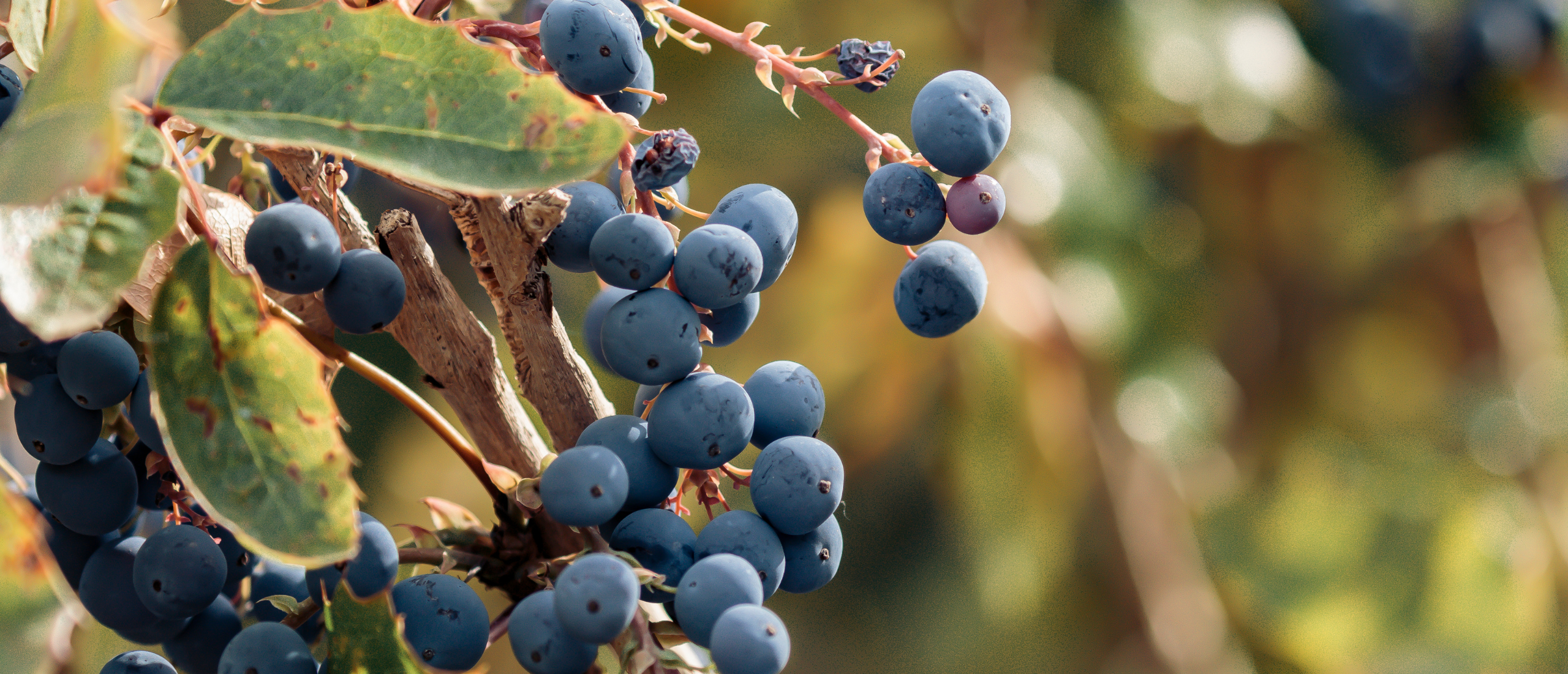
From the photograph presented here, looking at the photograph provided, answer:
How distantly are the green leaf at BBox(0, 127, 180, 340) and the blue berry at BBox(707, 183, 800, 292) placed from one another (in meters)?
0.12

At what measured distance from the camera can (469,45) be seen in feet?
0.62

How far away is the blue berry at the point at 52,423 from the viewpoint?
0.78ft

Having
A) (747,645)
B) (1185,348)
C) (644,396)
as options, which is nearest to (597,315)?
(644,396)

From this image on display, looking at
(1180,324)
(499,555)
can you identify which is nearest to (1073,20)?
(1180,324)

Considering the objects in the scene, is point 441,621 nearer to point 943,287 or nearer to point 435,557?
point 435,557

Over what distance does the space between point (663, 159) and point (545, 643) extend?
0.12 m

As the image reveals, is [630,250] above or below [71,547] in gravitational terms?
above

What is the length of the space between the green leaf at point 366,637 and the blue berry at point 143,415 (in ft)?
0.21

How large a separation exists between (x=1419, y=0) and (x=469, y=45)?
1.28 m

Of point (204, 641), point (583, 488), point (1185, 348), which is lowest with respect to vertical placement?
point (1185, 348)

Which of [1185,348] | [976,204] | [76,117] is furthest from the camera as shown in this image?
[1185,348]

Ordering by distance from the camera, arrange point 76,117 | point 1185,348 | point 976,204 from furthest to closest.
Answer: point 1185,348, point 976,204, point 76,117

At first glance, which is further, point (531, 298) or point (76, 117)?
point (531, 298)

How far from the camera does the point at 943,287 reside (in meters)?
0.27
